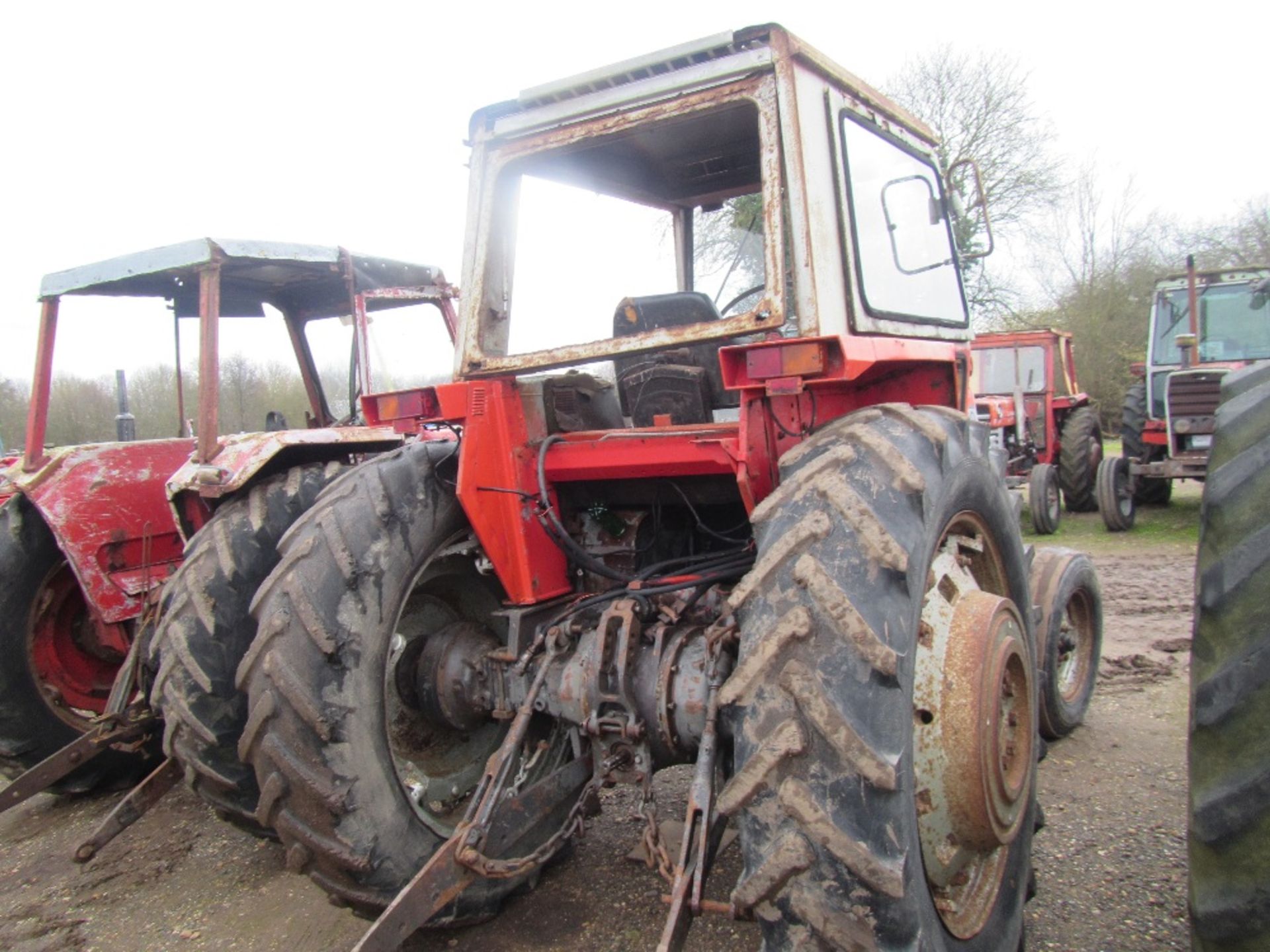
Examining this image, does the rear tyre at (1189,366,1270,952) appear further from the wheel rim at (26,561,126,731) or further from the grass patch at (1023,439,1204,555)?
the grass patch at (1023,439,1204,555)

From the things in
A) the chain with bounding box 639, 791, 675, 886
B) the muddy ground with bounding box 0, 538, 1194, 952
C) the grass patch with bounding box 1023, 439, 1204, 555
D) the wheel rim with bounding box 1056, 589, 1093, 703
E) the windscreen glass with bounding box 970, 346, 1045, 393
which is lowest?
the grass patch with bounding box 1023, 439, 1204, 555

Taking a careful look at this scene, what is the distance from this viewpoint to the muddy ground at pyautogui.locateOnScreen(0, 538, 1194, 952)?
8.71 feet

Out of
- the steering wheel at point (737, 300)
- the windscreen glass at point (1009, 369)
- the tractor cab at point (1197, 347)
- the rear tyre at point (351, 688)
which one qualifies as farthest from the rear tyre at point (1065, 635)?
the windscreen glass at point (1009, 369)

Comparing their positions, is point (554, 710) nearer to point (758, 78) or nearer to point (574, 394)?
point (574, 394)

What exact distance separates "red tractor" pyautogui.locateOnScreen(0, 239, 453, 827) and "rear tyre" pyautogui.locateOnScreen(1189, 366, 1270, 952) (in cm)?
287

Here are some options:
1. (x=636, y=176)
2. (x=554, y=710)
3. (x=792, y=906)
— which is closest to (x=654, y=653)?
(x=554, y=710)

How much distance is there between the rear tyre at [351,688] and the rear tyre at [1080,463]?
10.2m

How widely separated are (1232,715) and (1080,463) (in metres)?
10.5

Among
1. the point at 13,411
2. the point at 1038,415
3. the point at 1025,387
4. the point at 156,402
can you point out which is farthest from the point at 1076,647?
the point at 13,411

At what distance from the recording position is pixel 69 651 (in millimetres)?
4555

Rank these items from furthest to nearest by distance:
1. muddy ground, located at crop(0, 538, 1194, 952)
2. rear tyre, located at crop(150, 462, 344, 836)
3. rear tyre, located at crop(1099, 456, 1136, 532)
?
rear tyre, located at crop(1099, 456, 1136, 532)
rear tyre, located at crop(150, 462, 344, 836)
muddy ground, located at crop(0, 538, 1194, 952)

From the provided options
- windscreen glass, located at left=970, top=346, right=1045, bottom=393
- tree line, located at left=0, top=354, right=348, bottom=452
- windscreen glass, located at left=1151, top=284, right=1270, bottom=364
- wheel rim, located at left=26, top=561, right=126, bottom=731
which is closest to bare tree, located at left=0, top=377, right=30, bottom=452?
tree line, located at left=0, top=354, right=348, bottom=452

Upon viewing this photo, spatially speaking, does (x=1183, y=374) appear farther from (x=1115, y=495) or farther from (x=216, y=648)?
(x=216, y=648)

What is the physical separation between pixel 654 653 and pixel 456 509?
2.60 feet
